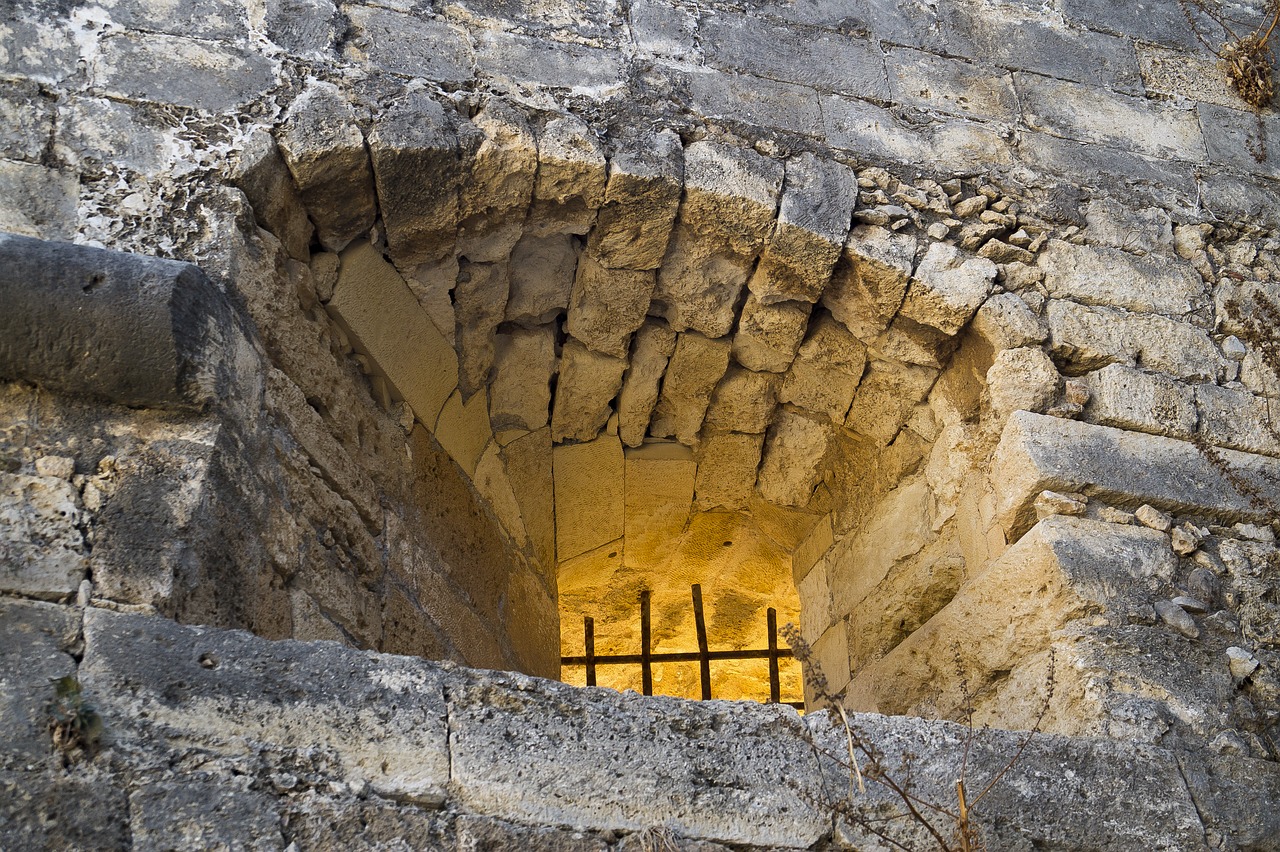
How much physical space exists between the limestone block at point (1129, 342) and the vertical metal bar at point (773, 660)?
2.03m

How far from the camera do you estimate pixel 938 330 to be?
371 centimetres

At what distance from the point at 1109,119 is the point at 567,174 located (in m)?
1.99

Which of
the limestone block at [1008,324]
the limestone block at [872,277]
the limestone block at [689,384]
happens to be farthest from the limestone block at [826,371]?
the limestone block at [1008,324]

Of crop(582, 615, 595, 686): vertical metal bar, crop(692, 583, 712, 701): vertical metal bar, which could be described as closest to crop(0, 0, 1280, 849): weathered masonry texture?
crop(692, 583, 712, 701): vertical metal bar

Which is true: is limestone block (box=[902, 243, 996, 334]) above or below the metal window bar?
above

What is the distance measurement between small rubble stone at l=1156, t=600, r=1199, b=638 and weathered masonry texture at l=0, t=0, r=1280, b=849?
0.01 metres

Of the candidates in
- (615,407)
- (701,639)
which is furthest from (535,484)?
(701,639)

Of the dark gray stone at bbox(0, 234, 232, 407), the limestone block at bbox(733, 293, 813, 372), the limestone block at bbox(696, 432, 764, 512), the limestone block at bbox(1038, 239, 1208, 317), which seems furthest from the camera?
the limestone block at bbox(696, 432, 764, 512)

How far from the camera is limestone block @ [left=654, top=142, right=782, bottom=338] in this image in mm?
3590

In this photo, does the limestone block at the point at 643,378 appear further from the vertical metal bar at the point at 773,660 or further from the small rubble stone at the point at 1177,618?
the small rubble stone at the point at 1177,618

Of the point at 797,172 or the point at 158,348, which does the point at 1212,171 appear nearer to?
the point at 797,172

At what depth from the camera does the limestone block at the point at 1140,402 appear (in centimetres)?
351

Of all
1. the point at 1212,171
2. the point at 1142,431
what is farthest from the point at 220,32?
the point at 1212,171

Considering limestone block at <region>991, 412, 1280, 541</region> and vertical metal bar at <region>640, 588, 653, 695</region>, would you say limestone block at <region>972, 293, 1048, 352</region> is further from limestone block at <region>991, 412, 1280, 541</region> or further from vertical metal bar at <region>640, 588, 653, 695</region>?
vertical metal bar at <region>640, 588, 653, 695</region>
